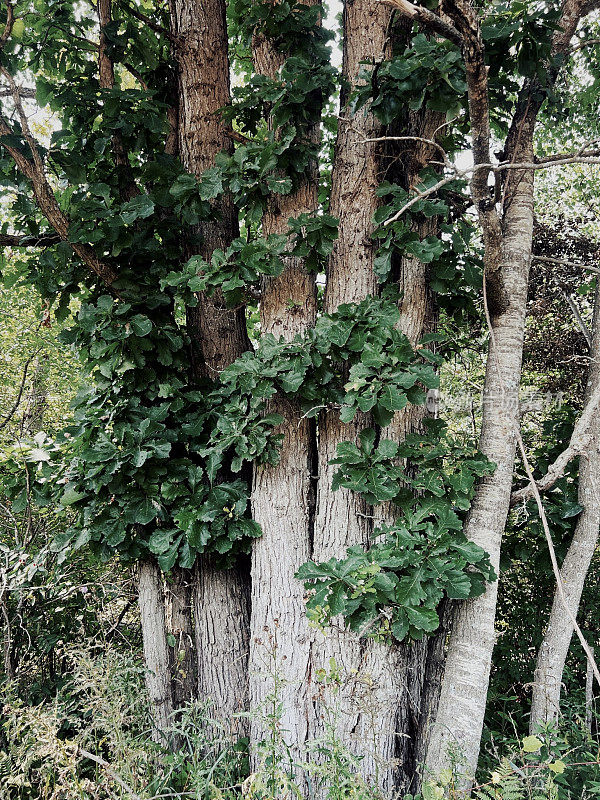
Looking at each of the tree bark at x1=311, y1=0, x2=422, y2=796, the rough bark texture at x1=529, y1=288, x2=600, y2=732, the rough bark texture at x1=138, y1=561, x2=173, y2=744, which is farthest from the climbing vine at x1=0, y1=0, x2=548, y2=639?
the rough bark texture at x1=529, y1=288, x2=600, y2=732

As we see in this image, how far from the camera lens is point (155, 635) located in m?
2.93

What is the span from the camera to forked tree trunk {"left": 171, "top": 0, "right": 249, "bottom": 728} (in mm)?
2945

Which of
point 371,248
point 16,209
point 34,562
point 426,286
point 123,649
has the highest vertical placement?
point 16,209

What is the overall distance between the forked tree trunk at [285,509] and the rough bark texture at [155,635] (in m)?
0.50

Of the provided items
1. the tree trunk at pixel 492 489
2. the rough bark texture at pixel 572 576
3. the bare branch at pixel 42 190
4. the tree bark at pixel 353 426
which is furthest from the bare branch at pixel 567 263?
the bare branch at pixel 42 190

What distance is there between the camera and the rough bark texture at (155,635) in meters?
2.89

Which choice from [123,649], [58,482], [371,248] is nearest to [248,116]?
[371,248]

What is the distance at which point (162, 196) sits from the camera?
8.91 ft

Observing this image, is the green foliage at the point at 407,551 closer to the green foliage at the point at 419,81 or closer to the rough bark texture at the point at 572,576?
the rough bark texture at the point at 572,576

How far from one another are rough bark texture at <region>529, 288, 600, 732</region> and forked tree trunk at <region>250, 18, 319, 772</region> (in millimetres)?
1262

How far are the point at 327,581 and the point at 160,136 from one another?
2613mm

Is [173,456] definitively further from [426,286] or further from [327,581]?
[426,286]

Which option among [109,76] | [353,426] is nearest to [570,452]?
[353,426]

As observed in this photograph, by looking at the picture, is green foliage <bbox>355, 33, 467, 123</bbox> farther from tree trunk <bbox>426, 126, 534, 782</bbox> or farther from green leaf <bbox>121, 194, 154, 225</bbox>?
green leaf <bbox>121, 194, 154, 225</bbox>
